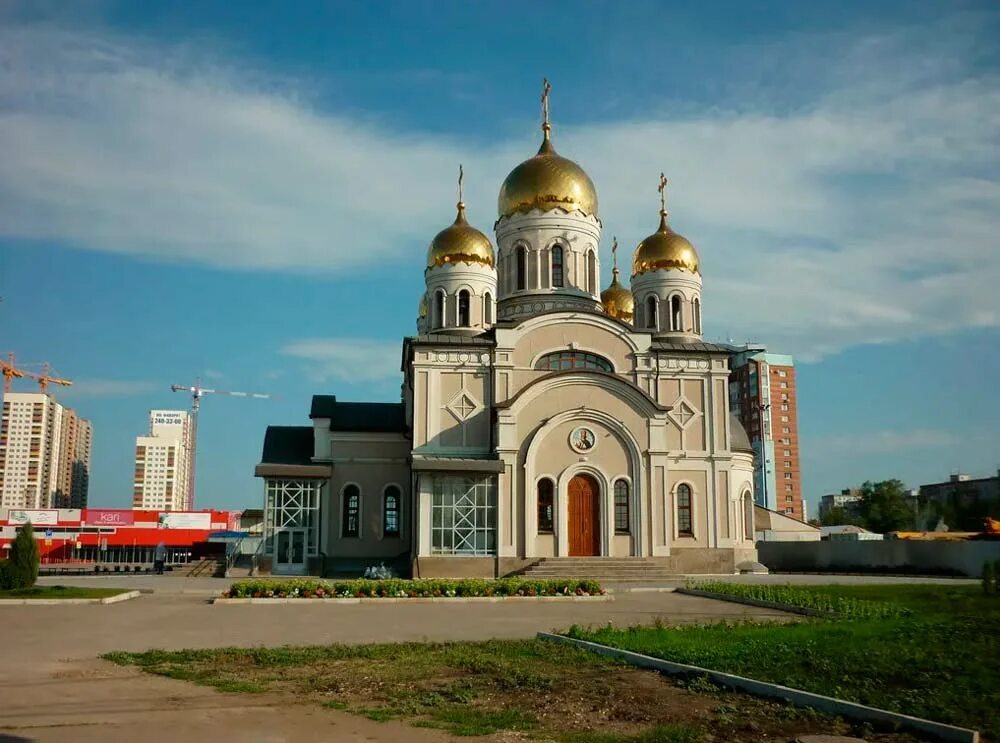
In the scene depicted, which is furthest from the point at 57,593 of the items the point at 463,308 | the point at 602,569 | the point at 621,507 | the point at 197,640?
the point at 463,308

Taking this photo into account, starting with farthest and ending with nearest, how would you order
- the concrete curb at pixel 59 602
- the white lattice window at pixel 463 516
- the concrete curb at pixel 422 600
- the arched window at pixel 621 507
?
1. the arched window at pixel 621 507
2. the white lattice window at pixel 463 516
3. the concrete curb at pixel 422 600
4. the concrete curb at pixel 59 602

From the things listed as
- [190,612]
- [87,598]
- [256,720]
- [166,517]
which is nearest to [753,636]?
[256,720]

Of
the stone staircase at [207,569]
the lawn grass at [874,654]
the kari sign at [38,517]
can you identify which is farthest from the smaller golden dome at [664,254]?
the kari sign at [38,517]

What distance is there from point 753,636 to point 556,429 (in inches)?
718

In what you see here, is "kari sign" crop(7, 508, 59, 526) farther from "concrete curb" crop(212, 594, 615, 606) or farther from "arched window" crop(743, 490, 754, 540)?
"concrete curb" crop(212, 594, 615, 606)

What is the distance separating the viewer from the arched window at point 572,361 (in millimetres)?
31948

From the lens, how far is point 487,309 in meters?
35.2

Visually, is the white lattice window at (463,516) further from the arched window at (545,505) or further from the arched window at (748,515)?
the arched window at (748,515)

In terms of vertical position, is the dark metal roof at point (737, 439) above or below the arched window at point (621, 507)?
above

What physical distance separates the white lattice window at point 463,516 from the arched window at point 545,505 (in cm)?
162

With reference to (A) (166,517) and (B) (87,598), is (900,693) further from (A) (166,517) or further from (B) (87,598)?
(A) (166,517)

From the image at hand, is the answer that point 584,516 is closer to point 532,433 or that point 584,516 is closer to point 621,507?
point 621,507

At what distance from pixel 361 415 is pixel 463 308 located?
5542mm

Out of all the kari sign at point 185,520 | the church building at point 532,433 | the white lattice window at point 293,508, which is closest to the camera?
the church building at point 532,433
